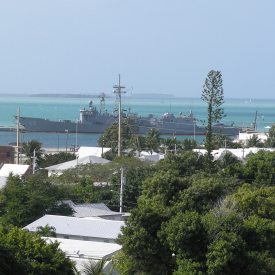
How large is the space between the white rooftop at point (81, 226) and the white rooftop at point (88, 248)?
1.46 metres

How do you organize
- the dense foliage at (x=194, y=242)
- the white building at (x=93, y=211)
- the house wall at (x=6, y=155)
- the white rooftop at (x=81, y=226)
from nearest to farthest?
1. the dense foliage at (x=194, y=242)
2. the white rooftop at (x=81, y=226)
3. the white building at (x=93, y=211)
4. the house wall at (x=6, y=155)

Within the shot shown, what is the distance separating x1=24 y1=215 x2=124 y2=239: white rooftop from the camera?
2798 centimetres

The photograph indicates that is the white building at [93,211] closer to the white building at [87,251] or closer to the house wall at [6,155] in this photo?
the white building at [87,251]

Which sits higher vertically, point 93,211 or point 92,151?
point 93,211

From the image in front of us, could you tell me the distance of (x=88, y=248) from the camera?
24922 millimetres

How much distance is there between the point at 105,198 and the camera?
3916 centimetres

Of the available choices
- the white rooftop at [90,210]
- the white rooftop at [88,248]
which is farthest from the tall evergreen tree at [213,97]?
the white rooftop at [88,248]

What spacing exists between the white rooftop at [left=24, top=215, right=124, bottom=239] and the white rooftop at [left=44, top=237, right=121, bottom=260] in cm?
146

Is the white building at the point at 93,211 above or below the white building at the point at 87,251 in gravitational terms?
below

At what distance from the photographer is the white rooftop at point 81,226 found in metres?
28.0

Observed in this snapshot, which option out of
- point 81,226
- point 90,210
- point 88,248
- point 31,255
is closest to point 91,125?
point 90,210

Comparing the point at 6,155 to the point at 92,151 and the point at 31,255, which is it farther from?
the point at 31,255

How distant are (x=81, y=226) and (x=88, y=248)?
12.4ft

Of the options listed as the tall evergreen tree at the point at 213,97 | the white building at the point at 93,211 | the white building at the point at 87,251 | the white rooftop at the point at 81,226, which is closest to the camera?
the white building at the point at 87,251
